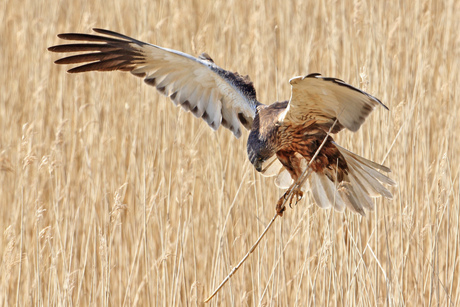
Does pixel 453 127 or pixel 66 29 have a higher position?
pixel 66 29

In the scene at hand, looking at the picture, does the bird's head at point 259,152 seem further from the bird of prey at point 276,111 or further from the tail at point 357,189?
the tail at point 357,189

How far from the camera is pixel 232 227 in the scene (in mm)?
3502

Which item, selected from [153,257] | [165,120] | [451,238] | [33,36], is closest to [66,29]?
[33,36]

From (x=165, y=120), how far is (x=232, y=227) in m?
0.75

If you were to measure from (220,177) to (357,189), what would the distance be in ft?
2.48

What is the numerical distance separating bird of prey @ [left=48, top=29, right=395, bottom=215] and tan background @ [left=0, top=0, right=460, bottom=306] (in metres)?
0.11

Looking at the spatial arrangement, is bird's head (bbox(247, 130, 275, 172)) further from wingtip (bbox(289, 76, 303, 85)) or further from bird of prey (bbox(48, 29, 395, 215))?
wingtip (bbox(289, 76, 303, 85))

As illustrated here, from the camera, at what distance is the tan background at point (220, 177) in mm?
2943

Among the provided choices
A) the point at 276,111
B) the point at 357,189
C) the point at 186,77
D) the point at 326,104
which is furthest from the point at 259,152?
the point at 186,77

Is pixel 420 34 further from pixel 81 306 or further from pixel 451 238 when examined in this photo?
pixel 81 306

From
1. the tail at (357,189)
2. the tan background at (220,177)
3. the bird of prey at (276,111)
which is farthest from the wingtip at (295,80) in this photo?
the tail at (357,189)

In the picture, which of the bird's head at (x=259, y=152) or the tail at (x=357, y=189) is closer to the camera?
the bird's head at (x=259, y=152)

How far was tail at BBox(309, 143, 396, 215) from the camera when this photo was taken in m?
3.19

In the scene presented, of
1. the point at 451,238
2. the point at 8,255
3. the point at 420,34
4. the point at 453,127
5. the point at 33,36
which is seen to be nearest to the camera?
the point at 8,255
